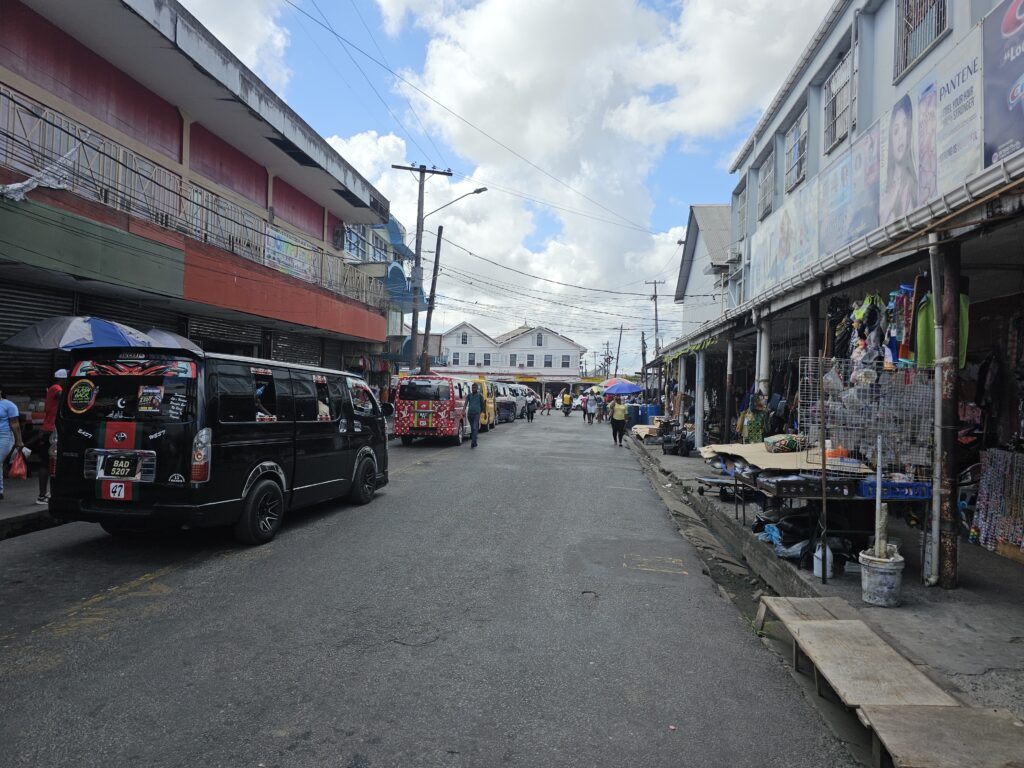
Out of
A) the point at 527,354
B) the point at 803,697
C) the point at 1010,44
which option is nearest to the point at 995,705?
the point at 803,697

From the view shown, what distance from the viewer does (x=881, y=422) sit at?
20.0ft

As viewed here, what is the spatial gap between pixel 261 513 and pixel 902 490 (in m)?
6.44

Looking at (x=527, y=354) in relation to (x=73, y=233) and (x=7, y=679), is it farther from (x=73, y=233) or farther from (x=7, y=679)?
(x=7, y=679)

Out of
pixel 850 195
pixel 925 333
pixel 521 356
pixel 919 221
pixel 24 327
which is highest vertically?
pixel 521 356

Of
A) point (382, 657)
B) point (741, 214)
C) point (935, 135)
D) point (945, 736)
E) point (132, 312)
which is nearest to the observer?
point (945, 736)

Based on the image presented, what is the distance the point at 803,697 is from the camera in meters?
4.03

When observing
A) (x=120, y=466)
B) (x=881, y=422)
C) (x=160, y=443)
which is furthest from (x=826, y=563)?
(x=120, y=466)

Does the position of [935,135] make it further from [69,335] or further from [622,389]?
[622,389]

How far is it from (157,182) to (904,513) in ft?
49.2

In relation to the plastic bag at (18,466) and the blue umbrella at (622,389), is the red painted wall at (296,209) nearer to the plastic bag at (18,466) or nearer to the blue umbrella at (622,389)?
the plastic bag at (18,466)

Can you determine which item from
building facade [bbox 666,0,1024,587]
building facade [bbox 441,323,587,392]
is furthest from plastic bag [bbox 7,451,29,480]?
building facade [bbox 441,323,587,392]

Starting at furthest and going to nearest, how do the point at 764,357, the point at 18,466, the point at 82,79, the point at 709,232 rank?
the point at 709,232, the point at 82,79, the point at 764,357, the point at 18,466

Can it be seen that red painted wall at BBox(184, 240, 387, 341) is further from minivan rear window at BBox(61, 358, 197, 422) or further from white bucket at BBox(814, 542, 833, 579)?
white bucket at BBox(814, 542, 833, 579)

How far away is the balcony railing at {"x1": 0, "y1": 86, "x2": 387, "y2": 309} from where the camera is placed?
10891mm
